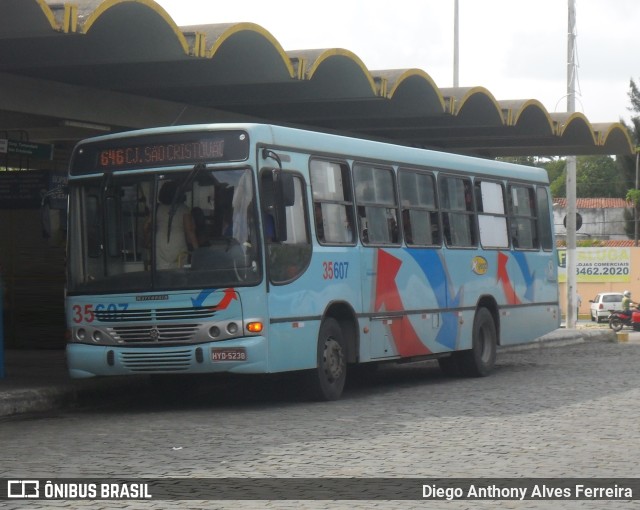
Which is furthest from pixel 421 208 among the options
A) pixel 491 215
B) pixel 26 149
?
pixel 26 149

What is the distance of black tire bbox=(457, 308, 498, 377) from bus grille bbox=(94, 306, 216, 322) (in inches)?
238

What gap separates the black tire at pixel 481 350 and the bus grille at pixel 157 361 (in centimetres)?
610

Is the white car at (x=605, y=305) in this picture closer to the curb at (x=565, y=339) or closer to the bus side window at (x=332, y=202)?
the curb at (x=565, y=339)

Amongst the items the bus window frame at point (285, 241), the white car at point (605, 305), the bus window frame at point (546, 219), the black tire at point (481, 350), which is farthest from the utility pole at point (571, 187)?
the white car at point (605, 305)

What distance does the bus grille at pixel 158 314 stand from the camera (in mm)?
14047

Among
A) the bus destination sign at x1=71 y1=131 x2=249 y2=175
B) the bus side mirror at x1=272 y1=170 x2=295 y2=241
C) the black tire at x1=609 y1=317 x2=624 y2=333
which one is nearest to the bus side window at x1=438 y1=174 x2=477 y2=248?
the bus side mirror at x1=272 y1=170 x2=295 y2=241

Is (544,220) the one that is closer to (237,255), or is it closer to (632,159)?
(237,255)

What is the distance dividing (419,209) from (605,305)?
47.3 m

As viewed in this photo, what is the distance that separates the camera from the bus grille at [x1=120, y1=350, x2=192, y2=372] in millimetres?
14078

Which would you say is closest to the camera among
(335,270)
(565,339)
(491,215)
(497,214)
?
(335,270)

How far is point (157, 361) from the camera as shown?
14203 mm

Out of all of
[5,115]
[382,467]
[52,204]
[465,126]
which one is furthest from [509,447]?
[465,126]

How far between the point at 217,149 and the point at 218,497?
634 centimetres

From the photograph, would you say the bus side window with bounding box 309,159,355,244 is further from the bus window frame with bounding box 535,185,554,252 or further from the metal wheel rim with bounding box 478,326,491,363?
the bus window frame with bounding box 535,185,554,252
